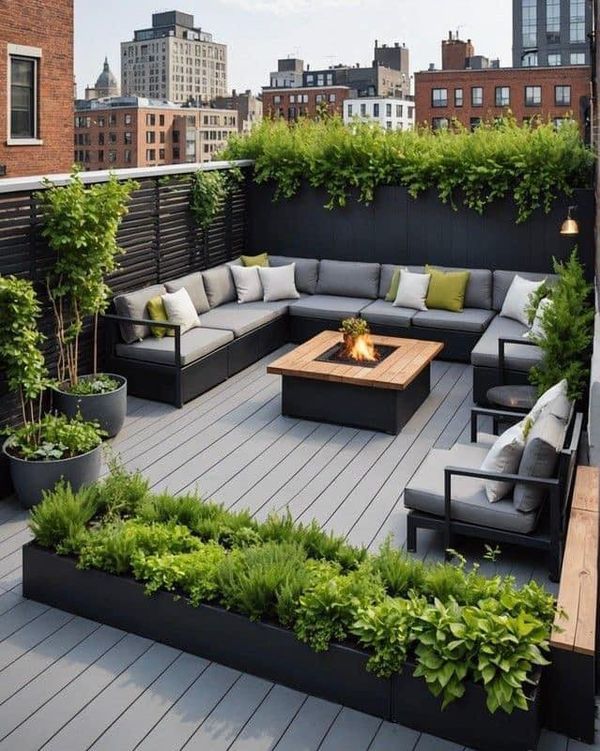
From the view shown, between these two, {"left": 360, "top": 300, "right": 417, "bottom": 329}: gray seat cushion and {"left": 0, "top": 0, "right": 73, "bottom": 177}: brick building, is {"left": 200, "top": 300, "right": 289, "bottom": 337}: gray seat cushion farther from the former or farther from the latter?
{"left": 0, "top": 0, "right": 73, "bottom": 177}: brick building

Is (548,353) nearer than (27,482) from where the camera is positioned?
No

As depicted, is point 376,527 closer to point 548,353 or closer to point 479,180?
point 548,353

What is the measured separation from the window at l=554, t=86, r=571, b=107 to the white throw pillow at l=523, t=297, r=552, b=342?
5265cm

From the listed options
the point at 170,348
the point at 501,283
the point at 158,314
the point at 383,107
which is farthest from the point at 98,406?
the point at 383,107

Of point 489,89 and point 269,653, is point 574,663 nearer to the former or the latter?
point 269,653

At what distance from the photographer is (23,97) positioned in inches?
583

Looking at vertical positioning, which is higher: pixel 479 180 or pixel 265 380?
pixel 479 180

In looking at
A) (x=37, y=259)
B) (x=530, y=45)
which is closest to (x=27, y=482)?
(x=37, y=259)

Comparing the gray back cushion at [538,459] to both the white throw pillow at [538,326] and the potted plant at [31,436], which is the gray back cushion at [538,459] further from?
the potted plant at [31,436]

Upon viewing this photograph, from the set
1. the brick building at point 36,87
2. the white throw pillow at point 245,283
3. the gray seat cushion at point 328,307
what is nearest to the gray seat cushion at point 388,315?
the gray seat cushion at point 328,307

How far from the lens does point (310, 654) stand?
12.1 feet

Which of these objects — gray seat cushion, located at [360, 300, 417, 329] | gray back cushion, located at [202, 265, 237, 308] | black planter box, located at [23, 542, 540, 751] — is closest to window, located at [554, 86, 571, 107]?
gray seat cushion, located at [360, 300, 417, 329]

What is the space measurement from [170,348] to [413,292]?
310 centimetres

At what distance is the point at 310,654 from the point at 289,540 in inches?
29.5
